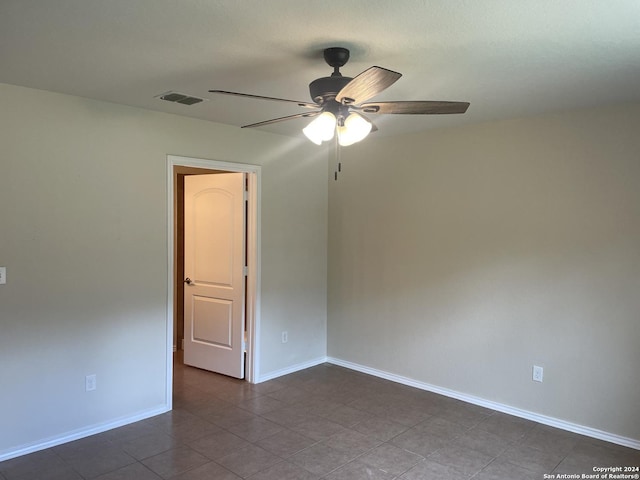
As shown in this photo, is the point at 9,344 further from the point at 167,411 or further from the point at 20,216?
the point at 167,411

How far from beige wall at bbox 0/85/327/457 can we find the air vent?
0.41 metres

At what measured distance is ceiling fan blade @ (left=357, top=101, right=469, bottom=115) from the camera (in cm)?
224

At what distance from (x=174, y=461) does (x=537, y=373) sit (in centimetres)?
271

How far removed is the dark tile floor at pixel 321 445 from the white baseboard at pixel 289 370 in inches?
11.8

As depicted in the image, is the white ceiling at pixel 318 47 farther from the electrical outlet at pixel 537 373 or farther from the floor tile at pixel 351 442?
the floor tile at pixel 351 442

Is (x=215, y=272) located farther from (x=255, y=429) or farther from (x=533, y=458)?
(x=533, y=458)

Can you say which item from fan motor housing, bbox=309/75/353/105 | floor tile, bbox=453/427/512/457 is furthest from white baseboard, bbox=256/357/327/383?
fan motor housing, bbox=309/75/353/105

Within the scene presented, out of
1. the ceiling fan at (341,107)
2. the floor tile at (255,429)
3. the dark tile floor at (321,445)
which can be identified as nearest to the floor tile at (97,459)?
the dark tile floor at (321,445)

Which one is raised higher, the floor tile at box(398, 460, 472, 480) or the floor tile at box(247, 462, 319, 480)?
the floor tile at box(247, 462, 319, 480)

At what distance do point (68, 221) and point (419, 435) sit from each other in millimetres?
2872

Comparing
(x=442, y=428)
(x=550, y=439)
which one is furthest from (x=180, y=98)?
(x=550, y=439)

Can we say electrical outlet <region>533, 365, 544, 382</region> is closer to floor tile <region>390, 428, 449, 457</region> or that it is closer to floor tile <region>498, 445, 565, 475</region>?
floor tile <region>498, 445, 565, 475</region>

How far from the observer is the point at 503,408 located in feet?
12.6

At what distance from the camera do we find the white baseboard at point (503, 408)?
3.31 meters
